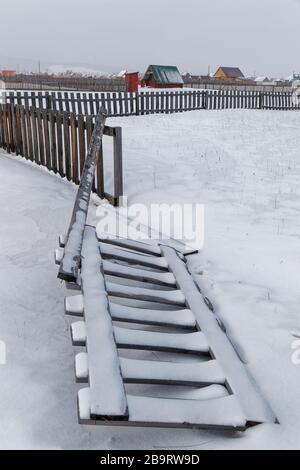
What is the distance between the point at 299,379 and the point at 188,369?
771mm

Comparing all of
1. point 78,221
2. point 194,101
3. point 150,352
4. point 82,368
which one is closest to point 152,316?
point 150,352

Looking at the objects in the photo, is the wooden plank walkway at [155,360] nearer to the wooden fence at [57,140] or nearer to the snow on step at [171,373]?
the snow on step at [171,373]

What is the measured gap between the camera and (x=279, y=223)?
18.4 feet

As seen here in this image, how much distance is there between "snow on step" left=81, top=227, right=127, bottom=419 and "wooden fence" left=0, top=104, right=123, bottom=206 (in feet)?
9.48

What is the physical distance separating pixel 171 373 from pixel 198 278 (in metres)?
1.78

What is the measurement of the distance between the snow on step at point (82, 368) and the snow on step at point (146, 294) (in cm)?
89

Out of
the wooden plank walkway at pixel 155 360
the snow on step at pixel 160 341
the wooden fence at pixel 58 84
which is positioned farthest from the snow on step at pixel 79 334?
the wooden fence at pixel 58 84

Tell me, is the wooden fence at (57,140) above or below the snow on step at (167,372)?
above

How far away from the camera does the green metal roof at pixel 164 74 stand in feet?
137

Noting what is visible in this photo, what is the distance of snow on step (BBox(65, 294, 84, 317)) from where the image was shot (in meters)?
2.83

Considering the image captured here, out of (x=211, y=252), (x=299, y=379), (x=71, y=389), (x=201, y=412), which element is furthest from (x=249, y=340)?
(x=211, y=252)

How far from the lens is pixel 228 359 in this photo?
2717mm

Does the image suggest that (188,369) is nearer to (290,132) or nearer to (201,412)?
(201,412)

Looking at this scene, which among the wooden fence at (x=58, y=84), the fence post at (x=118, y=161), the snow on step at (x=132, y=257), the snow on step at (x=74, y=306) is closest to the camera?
the snow on step at (x=74, y=306)
